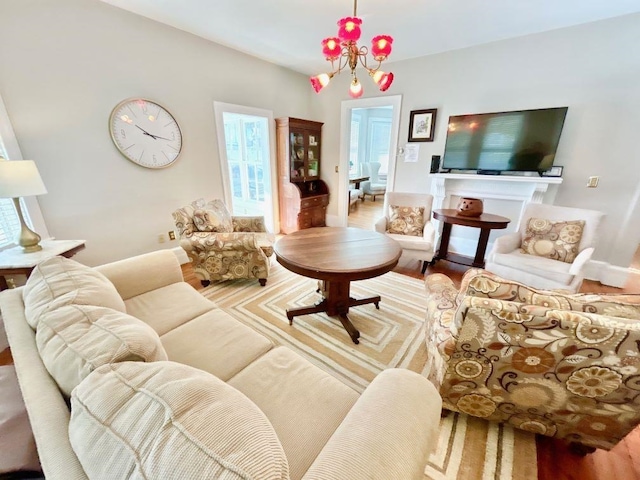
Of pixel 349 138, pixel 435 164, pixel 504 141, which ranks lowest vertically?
pixel 435 164

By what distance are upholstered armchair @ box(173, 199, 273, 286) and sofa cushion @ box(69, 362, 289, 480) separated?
74.8 inches

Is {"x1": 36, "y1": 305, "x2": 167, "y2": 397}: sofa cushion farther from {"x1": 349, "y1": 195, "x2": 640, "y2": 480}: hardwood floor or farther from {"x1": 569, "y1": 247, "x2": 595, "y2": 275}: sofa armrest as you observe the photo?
{"x1": 569, "y1": 247, "x2": 595, "y2": 275}: sofa armrest

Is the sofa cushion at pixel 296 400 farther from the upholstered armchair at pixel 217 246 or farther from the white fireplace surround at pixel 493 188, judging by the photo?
the white fireplace surround at pixel 493 188

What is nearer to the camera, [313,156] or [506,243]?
[506,243]

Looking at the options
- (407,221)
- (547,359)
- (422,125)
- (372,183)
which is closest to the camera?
(547,359)

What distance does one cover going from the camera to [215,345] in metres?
1.17

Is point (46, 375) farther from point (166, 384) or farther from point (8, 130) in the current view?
point (8, 130)

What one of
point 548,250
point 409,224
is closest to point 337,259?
point 409,224

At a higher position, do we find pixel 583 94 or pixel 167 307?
pixel 583 94

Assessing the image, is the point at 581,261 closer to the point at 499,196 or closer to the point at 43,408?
the point at 499,196

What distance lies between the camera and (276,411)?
2.83ft

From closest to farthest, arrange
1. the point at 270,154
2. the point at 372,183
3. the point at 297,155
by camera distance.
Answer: the point at 270,154
the point at 297,155
the point at 372,183

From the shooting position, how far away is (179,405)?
0.47 m

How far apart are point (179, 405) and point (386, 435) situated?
0.47 m
